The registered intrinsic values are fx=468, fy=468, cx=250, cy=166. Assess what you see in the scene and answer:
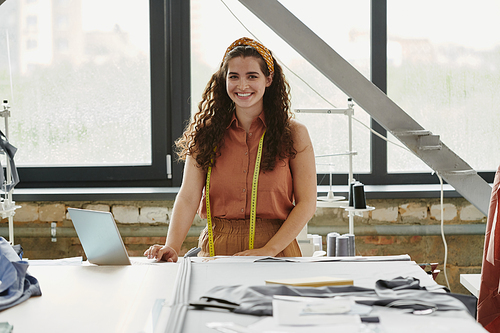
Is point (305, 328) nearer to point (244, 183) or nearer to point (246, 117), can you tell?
point (244, 183)

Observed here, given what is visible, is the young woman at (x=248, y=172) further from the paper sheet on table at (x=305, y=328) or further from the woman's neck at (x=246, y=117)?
the paper sheet on table at (x=305, y=328)

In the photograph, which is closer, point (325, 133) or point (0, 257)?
point (0, 257)

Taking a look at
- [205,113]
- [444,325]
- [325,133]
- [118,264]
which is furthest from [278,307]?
[325,133]

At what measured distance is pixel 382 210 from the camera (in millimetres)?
2846

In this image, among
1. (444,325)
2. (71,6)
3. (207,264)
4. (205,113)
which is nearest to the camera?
(444,325)

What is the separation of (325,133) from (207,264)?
1.94 metres

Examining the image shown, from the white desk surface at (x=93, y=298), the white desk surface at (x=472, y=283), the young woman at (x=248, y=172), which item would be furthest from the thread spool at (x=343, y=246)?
the white desk surface at (x=93, y=298)

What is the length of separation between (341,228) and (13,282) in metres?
2.09

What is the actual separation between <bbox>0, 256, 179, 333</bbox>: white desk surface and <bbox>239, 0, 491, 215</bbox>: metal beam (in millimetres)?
1012

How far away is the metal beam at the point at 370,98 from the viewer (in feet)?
6.07

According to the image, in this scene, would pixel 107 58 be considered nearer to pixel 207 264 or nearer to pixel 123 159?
pixel 123 159

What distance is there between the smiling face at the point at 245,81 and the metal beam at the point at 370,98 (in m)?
0.17

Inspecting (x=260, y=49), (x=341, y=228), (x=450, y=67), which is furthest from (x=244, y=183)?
(x=450, y=67)

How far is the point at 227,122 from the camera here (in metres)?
1.98
